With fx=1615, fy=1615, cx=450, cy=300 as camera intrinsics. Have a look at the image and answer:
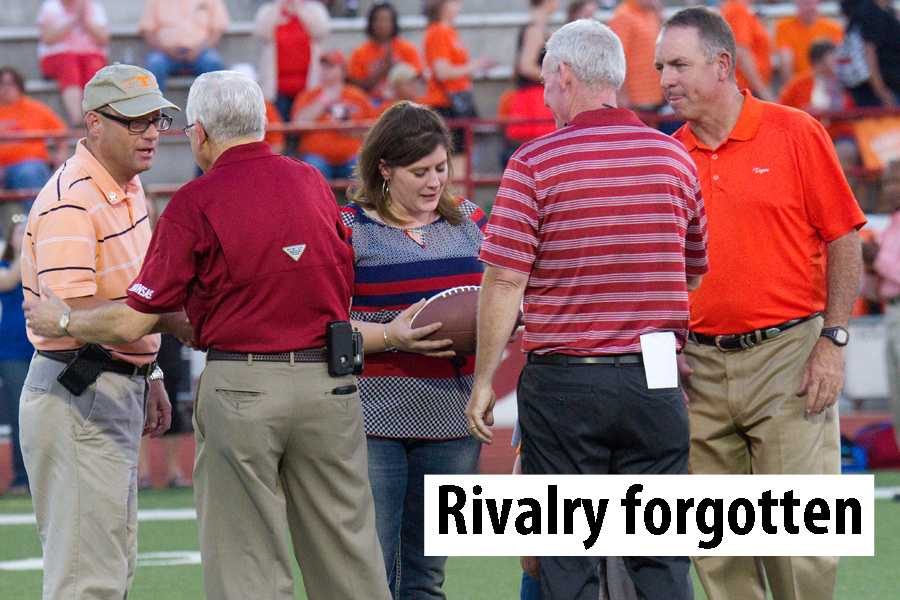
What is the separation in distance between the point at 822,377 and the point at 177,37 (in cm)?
984

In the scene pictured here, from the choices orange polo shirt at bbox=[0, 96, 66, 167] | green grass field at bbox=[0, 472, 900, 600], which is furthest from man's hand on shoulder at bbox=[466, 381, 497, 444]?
orange polo shirt at bbox=[0, 96, 66, 167]

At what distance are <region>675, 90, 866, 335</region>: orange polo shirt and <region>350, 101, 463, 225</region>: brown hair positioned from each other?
986 millimetres

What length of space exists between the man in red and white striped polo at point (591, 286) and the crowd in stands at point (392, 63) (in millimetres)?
7973

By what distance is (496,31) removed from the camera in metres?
15.7

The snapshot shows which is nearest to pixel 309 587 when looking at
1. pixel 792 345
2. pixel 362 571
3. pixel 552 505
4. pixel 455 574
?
pixel 362 571

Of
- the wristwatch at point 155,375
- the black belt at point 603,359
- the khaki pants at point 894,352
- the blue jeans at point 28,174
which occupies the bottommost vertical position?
the khaki pants at point 894,352

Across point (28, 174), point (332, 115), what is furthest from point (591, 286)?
point (28, 174)

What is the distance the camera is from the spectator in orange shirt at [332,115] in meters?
13.0

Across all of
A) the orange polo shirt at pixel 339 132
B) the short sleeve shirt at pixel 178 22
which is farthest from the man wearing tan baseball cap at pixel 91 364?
the short sleeve shirt at pixel 178 22

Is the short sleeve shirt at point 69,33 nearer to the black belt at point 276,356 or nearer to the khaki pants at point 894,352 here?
the khaki pants at point 894,352

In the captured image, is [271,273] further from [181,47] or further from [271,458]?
[181,47]

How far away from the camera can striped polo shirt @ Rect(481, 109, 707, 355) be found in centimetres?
494

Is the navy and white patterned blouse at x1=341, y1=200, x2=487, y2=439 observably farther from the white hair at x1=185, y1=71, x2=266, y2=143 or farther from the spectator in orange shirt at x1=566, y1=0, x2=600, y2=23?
the spectator in orange shirt at x1=566, y1=0, x2=600, y2=23

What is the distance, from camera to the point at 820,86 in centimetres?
1400
